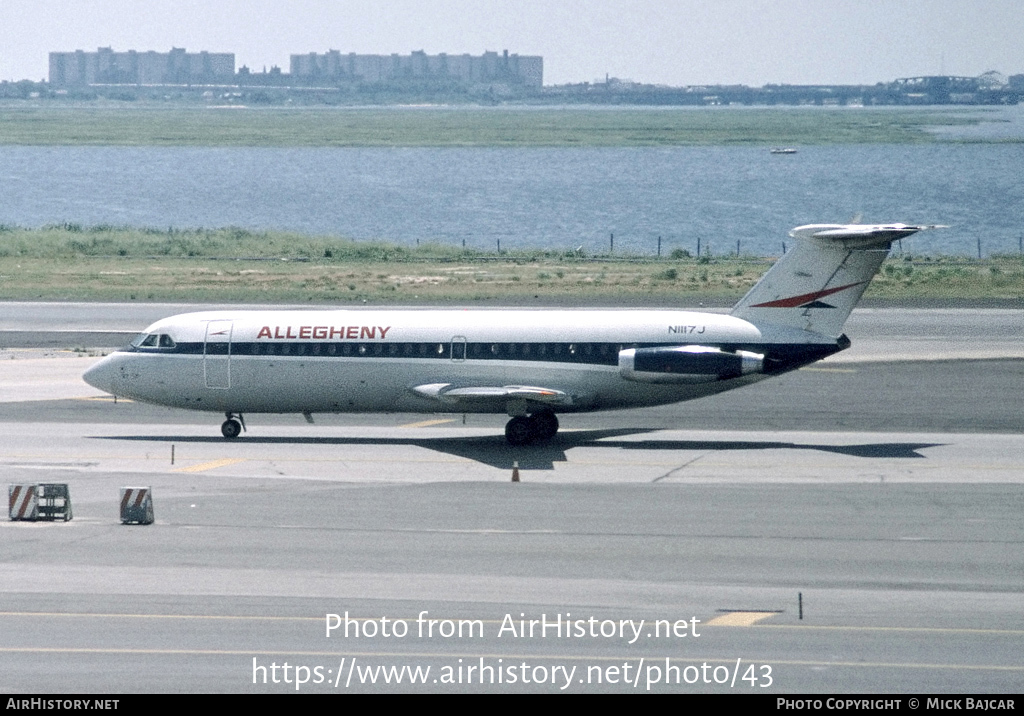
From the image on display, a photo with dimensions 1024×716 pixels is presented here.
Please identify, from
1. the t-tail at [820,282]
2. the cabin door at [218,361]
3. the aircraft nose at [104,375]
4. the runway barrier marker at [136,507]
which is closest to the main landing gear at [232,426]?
the cabin door at [218,361]

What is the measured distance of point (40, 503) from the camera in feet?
93.0

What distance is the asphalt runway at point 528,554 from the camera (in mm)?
18672

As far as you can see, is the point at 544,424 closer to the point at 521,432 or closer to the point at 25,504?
the point at 521,432

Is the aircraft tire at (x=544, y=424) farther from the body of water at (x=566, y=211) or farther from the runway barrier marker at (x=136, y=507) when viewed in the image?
the body of water at (x=566, y=211)

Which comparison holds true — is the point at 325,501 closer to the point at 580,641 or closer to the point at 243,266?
the point at 580,641

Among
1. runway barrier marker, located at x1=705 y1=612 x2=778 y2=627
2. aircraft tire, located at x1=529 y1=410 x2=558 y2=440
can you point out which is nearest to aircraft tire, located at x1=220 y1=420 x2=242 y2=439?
aircraft tire, located at x1=529 y1=410 x2=558 y2=440

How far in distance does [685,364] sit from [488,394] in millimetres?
5108

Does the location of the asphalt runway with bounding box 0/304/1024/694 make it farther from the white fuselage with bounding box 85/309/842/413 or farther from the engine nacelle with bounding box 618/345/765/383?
the engine nacelle with bounding box 618/345/765/383

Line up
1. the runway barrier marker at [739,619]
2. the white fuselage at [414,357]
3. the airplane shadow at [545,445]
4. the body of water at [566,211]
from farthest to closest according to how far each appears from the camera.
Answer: the body of water at [566,211] < the white fuselage at [414,357] < the airplane shadow at [545,445] < the runway barrier marker at [739,619]

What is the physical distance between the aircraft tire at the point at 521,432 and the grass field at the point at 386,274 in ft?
94.9

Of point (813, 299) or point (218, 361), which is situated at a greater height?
point (813, 299)

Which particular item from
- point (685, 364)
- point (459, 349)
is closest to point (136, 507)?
point (459, 349)

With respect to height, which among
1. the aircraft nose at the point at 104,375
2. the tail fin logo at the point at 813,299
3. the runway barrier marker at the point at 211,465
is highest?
the tail fin logo at the point at 813,299
